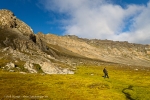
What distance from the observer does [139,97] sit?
1720 inches

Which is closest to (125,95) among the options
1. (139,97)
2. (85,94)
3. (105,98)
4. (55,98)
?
(139,97)

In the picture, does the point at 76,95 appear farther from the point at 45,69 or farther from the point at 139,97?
the point at 45,69

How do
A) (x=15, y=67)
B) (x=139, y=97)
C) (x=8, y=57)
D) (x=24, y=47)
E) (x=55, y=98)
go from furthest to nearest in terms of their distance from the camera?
(x=24, y=47) < (x=8, y=57) < (x=15, y=67) < (x=139, y=97) < (x=55, y=98)

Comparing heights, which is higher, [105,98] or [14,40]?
[14,40]

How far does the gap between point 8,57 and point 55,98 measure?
96140mm

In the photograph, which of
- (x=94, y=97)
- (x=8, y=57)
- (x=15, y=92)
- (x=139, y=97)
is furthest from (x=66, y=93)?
(x=8, y=57)

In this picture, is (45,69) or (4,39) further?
(4,39)

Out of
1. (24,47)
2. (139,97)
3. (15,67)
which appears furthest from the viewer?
(24,47)

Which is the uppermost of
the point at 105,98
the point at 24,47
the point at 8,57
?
the point at 24,47

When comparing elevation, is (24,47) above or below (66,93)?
above

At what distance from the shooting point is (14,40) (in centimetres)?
18825

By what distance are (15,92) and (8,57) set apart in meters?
90.5

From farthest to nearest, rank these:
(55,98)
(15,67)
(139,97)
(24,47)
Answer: (24,47), (15,67), (139,97), (55,98)

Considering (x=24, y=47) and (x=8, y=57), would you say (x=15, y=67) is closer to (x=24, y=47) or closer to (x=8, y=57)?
(x=8, y=57)
